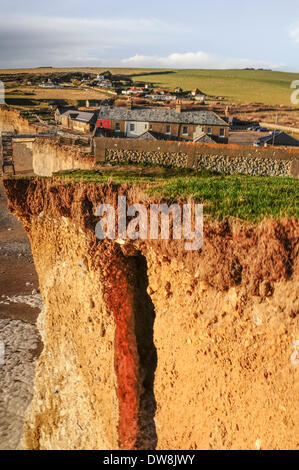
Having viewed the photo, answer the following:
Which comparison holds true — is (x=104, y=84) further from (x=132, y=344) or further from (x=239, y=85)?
(x=132, y=344)

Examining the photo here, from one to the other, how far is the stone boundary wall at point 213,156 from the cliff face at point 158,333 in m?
7.88

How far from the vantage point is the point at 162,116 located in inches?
2202

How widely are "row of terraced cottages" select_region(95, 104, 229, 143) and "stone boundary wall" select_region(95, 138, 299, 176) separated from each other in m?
31.0

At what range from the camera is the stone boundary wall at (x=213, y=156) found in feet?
60.4

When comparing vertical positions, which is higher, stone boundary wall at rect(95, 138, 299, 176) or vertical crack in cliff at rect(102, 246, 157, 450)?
stone boundary wall at rect(95, 138, 299, 176)

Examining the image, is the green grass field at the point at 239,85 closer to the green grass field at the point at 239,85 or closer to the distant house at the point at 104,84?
the green grass field at the point at 239,85

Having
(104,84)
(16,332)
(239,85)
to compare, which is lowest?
(16,332)

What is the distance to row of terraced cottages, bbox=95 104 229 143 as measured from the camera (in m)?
53.3

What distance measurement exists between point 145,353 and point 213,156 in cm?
1084

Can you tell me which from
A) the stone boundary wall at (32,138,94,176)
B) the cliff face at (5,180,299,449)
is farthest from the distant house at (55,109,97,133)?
the cliff face at (5,180,299,449)

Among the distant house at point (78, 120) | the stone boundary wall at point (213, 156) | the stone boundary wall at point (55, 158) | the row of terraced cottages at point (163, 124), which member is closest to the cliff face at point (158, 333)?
the stone boundary wall at point (213, 156)

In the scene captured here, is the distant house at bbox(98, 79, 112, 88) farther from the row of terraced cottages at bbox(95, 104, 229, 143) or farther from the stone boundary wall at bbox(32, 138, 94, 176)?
the stone boundary wall at bbox(32, 138, 94, 176)

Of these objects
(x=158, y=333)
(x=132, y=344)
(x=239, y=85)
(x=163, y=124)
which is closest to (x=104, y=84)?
(x=239, y=85)

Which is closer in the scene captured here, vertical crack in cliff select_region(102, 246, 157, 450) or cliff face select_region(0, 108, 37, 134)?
vertical crack in cliff select_region(102, 246, 157, 450)
